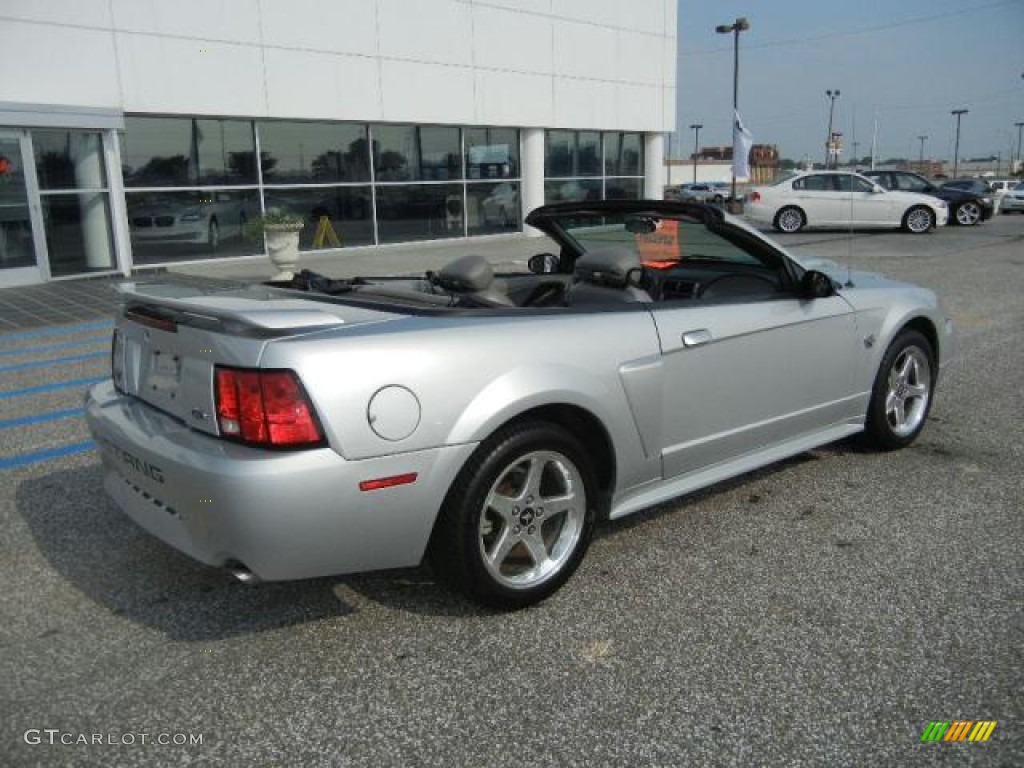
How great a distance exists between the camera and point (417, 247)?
2069 cm

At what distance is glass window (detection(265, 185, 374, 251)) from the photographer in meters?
18.2

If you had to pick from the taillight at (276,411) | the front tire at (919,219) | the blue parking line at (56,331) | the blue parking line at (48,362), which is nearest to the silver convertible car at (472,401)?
the taillight at (276,411)

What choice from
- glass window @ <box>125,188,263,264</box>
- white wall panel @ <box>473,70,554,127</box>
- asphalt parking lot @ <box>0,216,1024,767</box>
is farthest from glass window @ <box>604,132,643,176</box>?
asphalt parking lot @ <box>0,216,1024,767</box>

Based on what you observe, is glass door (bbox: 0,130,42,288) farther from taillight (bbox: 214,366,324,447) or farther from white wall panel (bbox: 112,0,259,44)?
taillight (bbox: 214,366,324,447)

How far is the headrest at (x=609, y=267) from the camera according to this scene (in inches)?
143

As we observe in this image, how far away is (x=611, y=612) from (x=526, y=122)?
20.4 m

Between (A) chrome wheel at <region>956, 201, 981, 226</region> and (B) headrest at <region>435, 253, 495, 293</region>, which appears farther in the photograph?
(A) chrome wheel at <region>956, 201, 981, 226</region>

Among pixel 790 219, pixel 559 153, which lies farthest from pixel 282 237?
pixel 790 219

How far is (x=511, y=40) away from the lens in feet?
69.7

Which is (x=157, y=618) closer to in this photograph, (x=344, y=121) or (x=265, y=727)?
(x=265, y=727)

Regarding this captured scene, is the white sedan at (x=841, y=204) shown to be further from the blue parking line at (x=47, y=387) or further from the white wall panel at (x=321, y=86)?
the blue parking line at (x=47, y=387)

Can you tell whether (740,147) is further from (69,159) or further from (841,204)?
(69,159)

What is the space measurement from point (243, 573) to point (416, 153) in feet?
61.4

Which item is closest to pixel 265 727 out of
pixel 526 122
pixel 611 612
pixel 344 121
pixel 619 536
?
pixel 611 612
